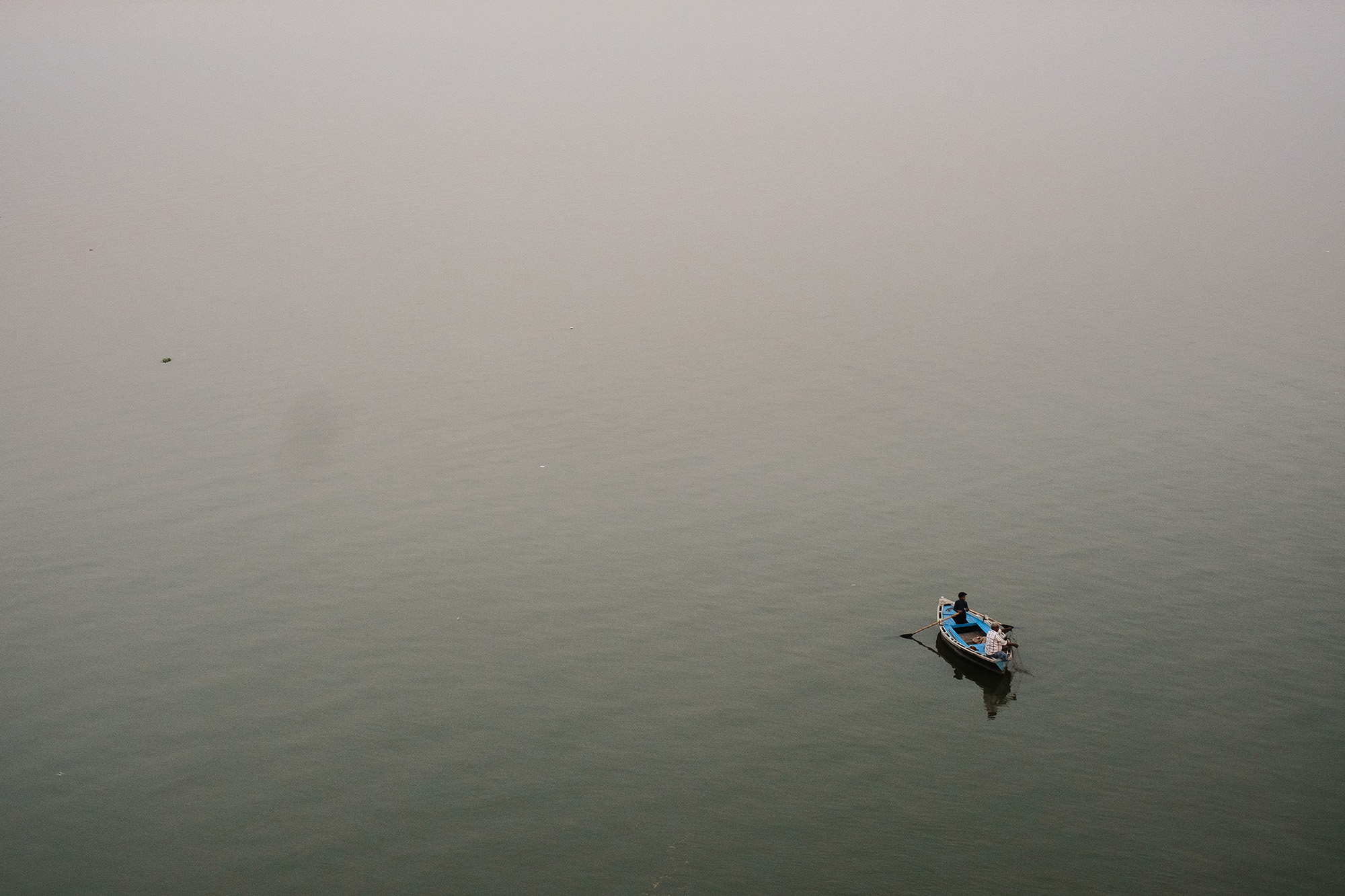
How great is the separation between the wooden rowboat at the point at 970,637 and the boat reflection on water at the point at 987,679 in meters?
0.07

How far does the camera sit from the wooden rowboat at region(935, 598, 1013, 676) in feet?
42.5

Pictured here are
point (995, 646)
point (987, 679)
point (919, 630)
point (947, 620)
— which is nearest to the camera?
point (995, 646)

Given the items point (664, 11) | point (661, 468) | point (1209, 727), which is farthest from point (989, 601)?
point (664, 11)

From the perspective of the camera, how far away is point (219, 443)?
18.0 m

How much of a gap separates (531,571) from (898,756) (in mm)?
5561

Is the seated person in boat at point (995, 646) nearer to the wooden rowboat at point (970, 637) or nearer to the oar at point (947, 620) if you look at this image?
the wooden rowboat at point (970, 637)

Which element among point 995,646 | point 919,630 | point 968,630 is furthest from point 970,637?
point 919,630

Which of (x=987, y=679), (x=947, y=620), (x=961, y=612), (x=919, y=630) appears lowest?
(x=987, y=679)

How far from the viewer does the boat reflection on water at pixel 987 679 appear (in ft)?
41.7

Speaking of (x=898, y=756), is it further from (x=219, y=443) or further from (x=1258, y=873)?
(x=219, y=443)

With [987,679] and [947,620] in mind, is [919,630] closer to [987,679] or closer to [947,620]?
[947,620]

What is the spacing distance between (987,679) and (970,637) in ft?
1.79

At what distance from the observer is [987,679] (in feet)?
42.9

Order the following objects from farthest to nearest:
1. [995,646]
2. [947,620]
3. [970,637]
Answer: [947,620] → [970,637] → [995,646]
